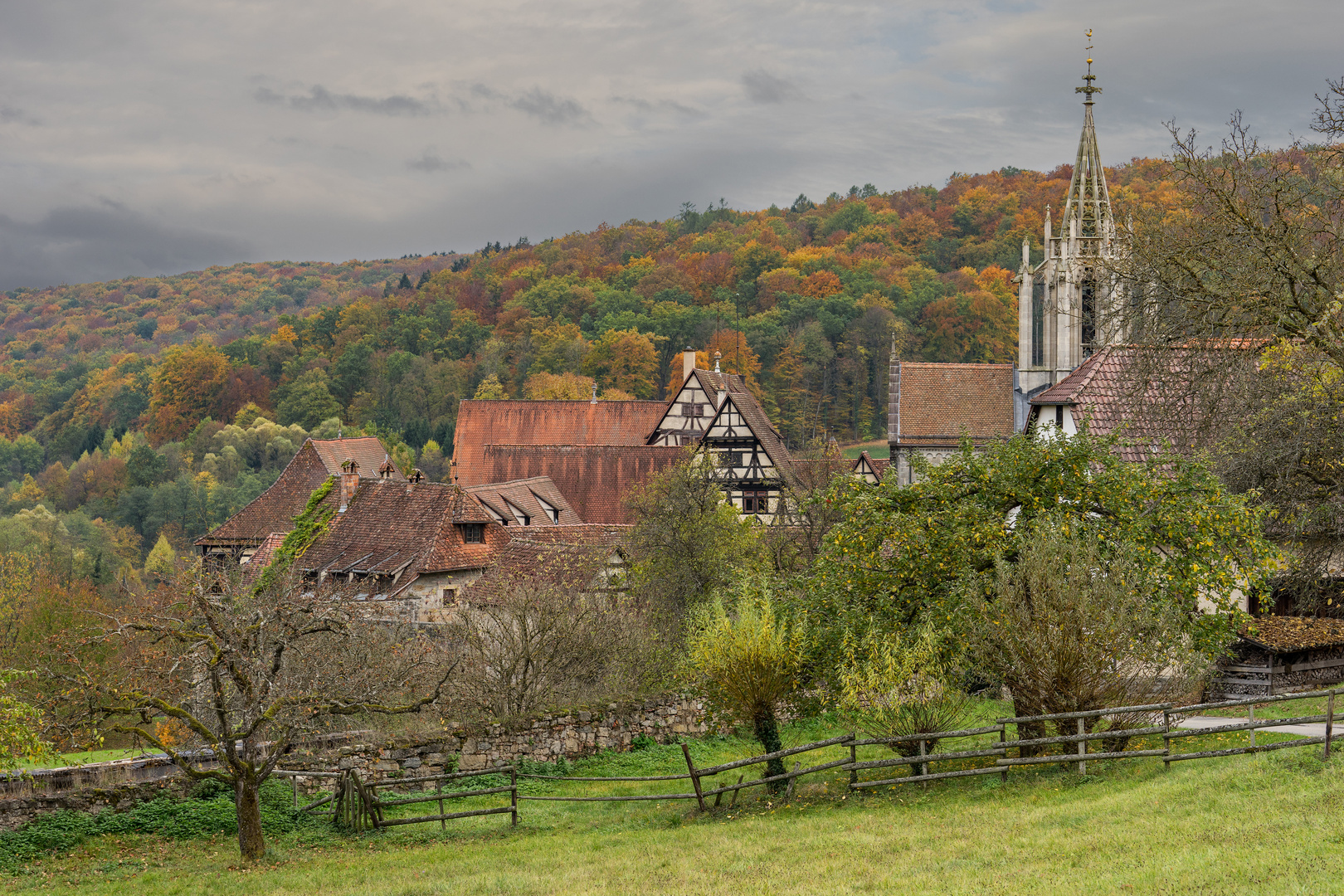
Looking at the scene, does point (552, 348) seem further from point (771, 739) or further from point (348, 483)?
point (771, 739)

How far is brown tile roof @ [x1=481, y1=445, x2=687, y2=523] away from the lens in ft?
156

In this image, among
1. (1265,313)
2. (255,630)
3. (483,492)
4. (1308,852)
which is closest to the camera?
(1308,852)

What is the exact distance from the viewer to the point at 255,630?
1538 cm

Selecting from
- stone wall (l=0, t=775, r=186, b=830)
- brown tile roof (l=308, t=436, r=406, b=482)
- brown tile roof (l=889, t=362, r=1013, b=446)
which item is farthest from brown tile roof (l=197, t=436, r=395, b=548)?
stone wall (l=0, t=775, r=186, b=830)

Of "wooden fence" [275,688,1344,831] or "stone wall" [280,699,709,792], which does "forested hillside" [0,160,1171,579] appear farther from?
"wooden fence" [275,688,1344,831]

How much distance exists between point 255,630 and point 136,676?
3.03 metres

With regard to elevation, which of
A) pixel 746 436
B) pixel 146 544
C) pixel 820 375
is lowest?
pixel 146 544

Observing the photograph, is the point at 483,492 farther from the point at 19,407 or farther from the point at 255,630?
the point at 19,407

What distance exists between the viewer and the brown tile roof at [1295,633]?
852 inches

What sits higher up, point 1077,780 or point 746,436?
point 746,436

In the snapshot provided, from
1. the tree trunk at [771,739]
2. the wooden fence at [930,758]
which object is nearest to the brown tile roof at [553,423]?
the wooden fence at [930,758]

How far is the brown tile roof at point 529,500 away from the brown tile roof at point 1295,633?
2250 cm

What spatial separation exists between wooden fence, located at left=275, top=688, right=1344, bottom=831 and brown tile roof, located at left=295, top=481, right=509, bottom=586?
45.0ft

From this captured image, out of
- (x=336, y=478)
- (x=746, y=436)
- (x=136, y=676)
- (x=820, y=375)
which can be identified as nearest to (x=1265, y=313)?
(x=136, y=676)
